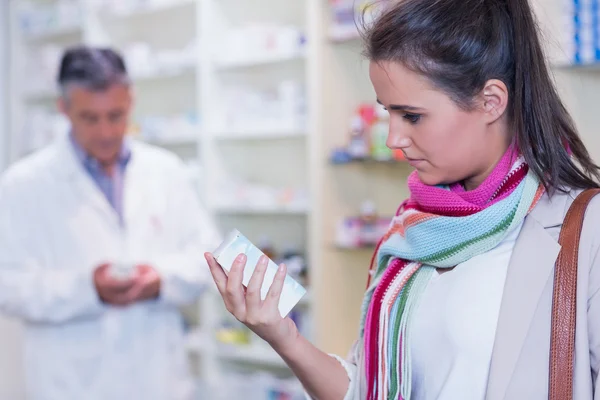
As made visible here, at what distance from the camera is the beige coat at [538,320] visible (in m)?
1.29

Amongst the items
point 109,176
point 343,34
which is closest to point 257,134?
point 343,34

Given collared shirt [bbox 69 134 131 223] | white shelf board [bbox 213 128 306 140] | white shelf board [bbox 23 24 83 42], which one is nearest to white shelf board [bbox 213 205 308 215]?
white shelf board [bbox 213 128 306 140]

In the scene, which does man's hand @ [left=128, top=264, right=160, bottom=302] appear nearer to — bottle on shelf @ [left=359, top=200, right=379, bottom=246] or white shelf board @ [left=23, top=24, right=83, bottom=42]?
bottle on shelf @ [left=359, top=200, right=379, bottom=246]

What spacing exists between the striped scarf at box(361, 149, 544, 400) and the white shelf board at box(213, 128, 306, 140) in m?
2.35

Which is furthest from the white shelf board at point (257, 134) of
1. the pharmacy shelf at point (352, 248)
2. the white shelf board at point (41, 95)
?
the white shelf board at point (41, 95)

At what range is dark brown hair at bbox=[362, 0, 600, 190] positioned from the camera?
136 centimetres

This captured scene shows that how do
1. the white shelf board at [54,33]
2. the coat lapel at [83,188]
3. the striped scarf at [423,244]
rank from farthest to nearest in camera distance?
the white shelf board at [54,33]
the coat lapel at [83,188]
the striped scarf at [423,244]

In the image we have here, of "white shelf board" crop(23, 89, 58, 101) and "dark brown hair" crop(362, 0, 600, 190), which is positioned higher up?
"dark brown hair" crop(362, 0, 600, 190)

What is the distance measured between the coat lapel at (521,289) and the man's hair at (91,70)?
6.29ft

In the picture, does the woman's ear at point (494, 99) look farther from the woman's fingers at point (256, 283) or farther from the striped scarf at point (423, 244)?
the woman's fingers at point (256, 283)

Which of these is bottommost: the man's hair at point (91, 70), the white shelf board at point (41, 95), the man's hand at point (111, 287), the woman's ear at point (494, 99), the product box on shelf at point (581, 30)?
the man's hand at point (111, 287)

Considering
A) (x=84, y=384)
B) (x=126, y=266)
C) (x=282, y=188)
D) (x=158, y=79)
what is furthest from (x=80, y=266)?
(x=158, y=79)

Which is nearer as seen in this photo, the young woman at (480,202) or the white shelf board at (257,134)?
the young woman at (480,202)

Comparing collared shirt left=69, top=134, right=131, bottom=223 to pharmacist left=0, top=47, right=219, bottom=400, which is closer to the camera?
pharmacist left=0, top=47, right=219, bottom=400
